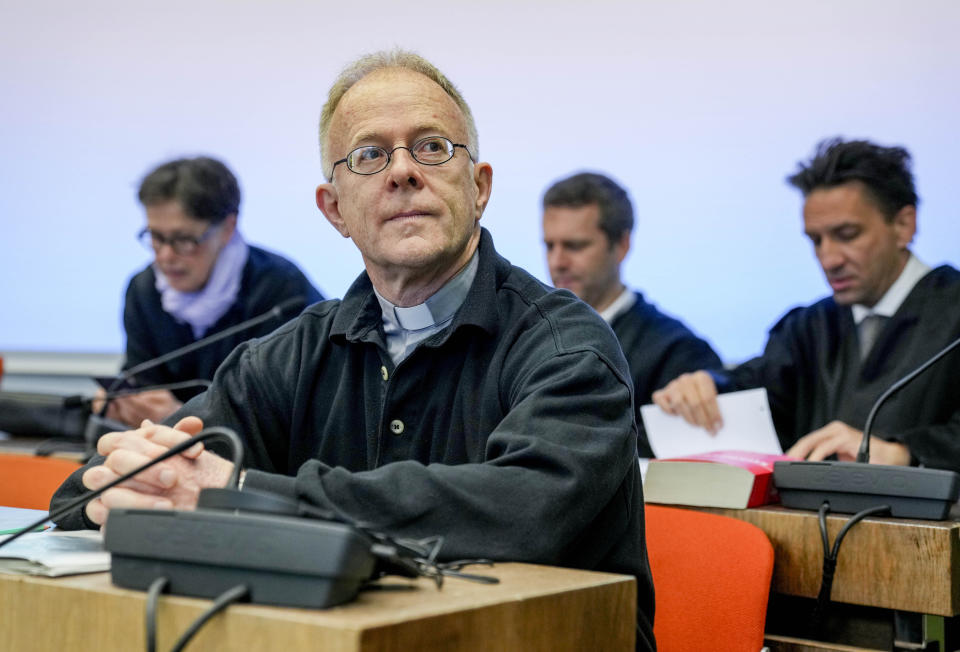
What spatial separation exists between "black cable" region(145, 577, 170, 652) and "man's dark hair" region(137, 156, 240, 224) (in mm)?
2706

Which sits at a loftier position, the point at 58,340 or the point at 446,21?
the point at 446,21

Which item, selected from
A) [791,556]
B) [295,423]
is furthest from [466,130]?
[791,556]

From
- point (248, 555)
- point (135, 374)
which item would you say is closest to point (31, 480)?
point (248, 555)

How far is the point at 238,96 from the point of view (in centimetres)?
396

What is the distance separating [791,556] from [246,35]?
3.09 m

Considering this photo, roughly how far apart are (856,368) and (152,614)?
2.25 m

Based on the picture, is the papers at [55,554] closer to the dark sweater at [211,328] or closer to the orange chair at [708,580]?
the orange chair at [708,580]

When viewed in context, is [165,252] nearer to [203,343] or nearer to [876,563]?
[203,343]

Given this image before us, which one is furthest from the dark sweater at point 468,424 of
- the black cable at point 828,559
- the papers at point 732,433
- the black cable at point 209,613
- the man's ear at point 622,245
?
the man's ear at point 622,245

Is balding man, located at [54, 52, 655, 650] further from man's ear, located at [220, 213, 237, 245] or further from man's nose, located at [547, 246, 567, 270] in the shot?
man's ear, located at [220, 213, 237, 245]

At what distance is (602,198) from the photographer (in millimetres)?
3223

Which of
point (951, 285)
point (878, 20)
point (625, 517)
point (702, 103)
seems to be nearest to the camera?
point (625, 517)

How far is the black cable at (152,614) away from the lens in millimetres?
718

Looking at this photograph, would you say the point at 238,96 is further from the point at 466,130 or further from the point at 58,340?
the point at 466,130
